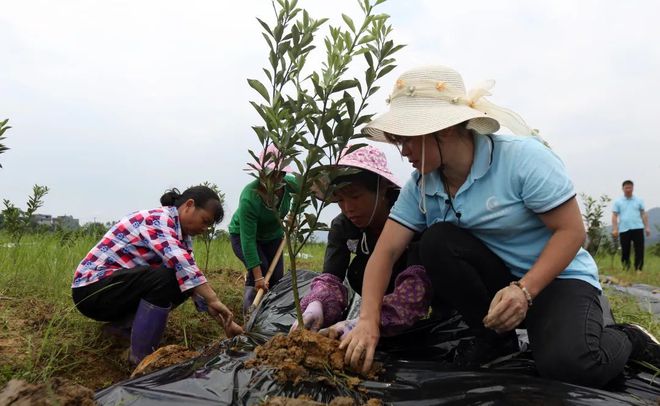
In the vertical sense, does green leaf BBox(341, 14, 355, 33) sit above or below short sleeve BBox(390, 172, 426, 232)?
above

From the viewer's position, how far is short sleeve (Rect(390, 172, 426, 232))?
193cm

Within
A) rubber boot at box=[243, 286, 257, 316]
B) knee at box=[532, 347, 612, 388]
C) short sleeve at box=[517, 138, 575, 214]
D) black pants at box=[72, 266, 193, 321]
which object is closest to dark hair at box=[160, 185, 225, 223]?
black pants at box=[72, 266, 193, 321]

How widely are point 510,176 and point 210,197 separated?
155cm

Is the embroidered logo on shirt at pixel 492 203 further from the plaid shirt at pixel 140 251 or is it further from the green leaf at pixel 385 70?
the plaid shirt at pixel 140 251

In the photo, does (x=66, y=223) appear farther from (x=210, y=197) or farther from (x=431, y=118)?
(x=431, y=118)

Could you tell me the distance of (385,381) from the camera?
1.54 m

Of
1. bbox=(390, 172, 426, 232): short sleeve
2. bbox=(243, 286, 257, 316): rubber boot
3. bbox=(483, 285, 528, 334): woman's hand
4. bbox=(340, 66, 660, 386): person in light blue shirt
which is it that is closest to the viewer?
bbox=(483, 285, 528, 334): woman's hand

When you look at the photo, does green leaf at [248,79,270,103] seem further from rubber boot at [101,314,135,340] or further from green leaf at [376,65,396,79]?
rubber boot at [101,314,135,340]

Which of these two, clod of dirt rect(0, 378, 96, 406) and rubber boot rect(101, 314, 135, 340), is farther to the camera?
rubber boot rect(101, 314, 135, 340)

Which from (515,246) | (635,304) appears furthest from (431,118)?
(635,304)

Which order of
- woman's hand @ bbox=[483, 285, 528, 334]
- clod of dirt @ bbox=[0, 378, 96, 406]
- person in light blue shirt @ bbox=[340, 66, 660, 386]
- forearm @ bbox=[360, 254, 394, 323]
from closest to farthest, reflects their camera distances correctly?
clod of dirt @ bbox=[0, 378, 96, 406] → woman's hand @ bbox=[483, 285, 528, 334] → person in light blue shirt @ bbox=[340, 66, 660, 386] → forearm @ bbox=[360, 254, 394, 323]

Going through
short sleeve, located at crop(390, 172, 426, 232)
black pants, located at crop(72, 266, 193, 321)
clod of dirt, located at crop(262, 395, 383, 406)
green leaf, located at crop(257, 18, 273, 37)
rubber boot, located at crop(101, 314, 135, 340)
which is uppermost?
green leaf, located at crop(257, 18, 273, 37)

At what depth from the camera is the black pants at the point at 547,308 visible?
1.58 m

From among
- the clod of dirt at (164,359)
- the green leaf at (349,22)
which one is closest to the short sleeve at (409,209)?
the green leaf at (349,22)
